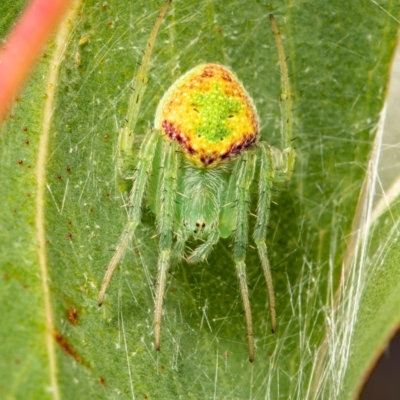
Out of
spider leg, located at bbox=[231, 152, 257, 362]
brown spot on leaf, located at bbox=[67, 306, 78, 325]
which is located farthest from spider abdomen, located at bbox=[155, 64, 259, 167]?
brown spot on leaf, located at bbox=[67, 306, 78, 325]

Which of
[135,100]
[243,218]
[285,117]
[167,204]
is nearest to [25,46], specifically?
[135,100]

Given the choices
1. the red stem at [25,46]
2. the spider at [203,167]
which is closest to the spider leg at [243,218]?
the spider at [203,167]

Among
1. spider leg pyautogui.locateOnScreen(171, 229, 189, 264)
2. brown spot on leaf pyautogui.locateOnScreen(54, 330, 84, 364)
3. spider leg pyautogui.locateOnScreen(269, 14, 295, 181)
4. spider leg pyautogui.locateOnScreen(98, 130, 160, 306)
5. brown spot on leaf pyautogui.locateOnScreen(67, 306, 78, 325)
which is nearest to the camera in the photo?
brown spot on leaf pyautogui.locateOnScreen(54, 330, 84, 364)

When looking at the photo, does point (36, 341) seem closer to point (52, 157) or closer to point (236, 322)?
point (52, 157)

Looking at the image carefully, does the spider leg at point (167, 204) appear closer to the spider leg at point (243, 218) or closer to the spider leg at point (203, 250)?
the spider leg at point (203, 250)

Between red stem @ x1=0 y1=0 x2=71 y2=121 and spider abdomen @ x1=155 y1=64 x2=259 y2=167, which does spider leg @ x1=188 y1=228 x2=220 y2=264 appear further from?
red stem @ x1=0 y1=0 x2=71 y2=121

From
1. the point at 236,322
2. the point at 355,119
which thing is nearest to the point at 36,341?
the point at 236,322
